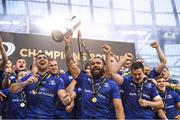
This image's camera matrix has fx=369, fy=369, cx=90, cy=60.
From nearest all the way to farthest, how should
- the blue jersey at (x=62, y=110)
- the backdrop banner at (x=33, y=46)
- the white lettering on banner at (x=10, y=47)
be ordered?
the blue jersey at (x=62, y=110) < the white lettering on banner at (x=10, y=47) < the backdrop banner at (x=33, y=46)

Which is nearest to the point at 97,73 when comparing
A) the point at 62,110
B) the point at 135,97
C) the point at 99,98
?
the point at 99,98

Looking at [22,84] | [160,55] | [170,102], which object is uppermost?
[160,55]

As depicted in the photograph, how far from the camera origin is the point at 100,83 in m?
4.18

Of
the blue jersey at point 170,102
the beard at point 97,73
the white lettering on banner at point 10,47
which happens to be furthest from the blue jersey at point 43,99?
the white lettering on banner at point 10,47

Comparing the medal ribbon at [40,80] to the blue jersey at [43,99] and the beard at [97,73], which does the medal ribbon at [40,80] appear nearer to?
the blue jersey at [43,99]

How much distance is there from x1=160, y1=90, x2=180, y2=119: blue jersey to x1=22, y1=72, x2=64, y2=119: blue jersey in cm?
180

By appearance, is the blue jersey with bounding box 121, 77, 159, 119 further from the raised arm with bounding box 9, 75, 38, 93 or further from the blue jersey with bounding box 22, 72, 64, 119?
the raised arm with bounding box 9, 75, 38, 93

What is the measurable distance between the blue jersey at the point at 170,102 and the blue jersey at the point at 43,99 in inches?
70.8

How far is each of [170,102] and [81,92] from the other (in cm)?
163

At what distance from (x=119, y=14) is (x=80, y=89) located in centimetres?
1056

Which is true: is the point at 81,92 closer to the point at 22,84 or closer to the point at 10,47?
the point at 22,84

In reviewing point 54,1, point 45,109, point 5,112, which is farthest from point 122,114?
point 54,1

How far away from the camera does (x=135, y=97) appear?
439 centimetres

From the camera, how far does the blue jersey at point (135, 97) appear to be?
4359mm
